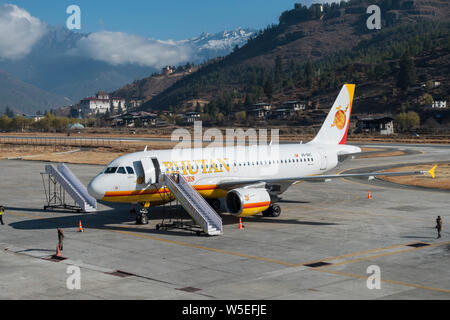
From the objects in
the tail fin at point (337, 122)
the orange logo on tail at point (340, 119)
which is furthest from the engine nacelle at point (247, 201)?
the orange logo on tail at point (340, 119)

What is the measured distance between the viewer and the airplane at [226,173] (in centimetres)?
3672

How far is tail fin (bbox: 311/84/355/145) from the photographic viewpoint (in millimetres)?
49688

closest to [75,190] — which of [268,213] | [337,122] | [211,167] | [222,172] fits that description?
[211,167]

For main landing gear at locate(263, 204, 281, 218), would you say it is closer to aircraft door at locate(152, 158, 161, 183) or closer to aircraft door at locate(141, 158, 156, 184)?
aircraft door at locate(152, 158, 161, 183)

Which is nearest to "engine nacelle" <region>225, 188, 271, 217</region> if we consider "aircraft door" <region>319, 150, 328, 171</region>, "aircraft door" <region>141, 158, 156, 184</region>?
"aircraft door" <region>141, 158, 156, 184</region>

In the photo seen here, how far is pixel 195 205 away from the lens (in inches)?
1391

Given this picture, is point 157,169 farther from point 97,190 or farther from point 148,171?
point 97,190

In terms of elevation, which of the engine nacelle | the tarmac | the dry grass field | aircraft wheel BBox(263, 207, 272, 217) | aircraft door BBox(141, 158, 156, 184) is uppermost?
aircraft door BBox(141, 158, 156, 184)

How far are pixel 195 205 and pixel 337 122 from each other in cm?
2053

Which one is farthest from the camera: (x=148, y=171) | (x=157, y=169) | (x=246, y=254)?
(x=157, y=169)

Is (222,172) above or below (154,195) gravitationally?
above

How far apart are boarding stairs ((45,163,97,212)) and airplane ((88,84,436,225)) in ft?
21.2

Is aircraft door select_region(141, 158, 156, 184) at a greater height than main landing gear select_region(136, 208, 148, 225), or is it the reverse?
aircraft door select_region(141, 158, 156, 184)
